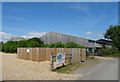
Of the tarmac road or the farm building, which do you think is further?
the farm building

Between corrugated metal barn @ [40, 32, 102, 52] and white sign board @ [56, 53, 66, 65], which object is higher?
corrugated metal barn @ [40, 32, 102, 52]

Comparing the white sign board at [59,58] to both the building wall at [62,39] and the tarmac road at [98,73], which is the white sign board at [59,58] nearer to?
the tarmac road at [98,73]

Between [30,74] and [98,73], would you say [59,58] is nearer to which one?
[98,73]

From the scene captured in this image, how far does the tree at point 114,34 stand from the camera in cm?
3692

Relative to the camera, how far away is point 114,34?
133 feet

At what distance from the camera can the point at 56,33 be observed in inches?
1282

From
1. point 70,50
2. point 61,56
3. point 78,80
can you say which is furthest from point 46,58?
point 78,80

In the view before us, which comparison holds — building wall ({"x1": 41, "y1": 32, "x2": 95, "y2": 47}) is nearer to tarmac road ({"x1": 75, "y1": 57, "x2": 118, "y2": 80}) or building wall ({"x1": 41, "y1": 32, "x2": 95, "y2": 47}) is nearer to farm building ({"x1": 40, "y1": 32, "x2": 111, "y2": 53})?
farm building ({"x1": 40, "y1": 32, "x2": 111, "y2": 53})

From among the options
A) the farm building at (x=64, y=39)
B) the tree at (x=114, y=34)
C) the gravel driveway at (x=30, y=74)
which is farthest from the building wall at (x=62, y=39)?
the gravel driveway at (x=30, y=74)

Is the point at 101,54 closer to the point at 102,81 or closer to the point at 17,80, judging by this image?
the point at 102,81

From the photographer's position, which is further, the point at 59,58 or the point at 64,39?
the point at 64,39

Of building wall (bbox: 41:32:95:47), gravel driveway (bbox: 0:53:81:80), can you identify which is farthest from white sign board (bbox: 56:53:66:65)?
building wall (bbox: 41:32:95:47)

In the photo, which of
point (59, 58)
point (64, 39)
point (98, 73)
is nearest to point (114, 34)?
point (64, 39)

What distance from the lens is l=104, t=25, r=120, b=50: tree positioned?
36.9 meters
